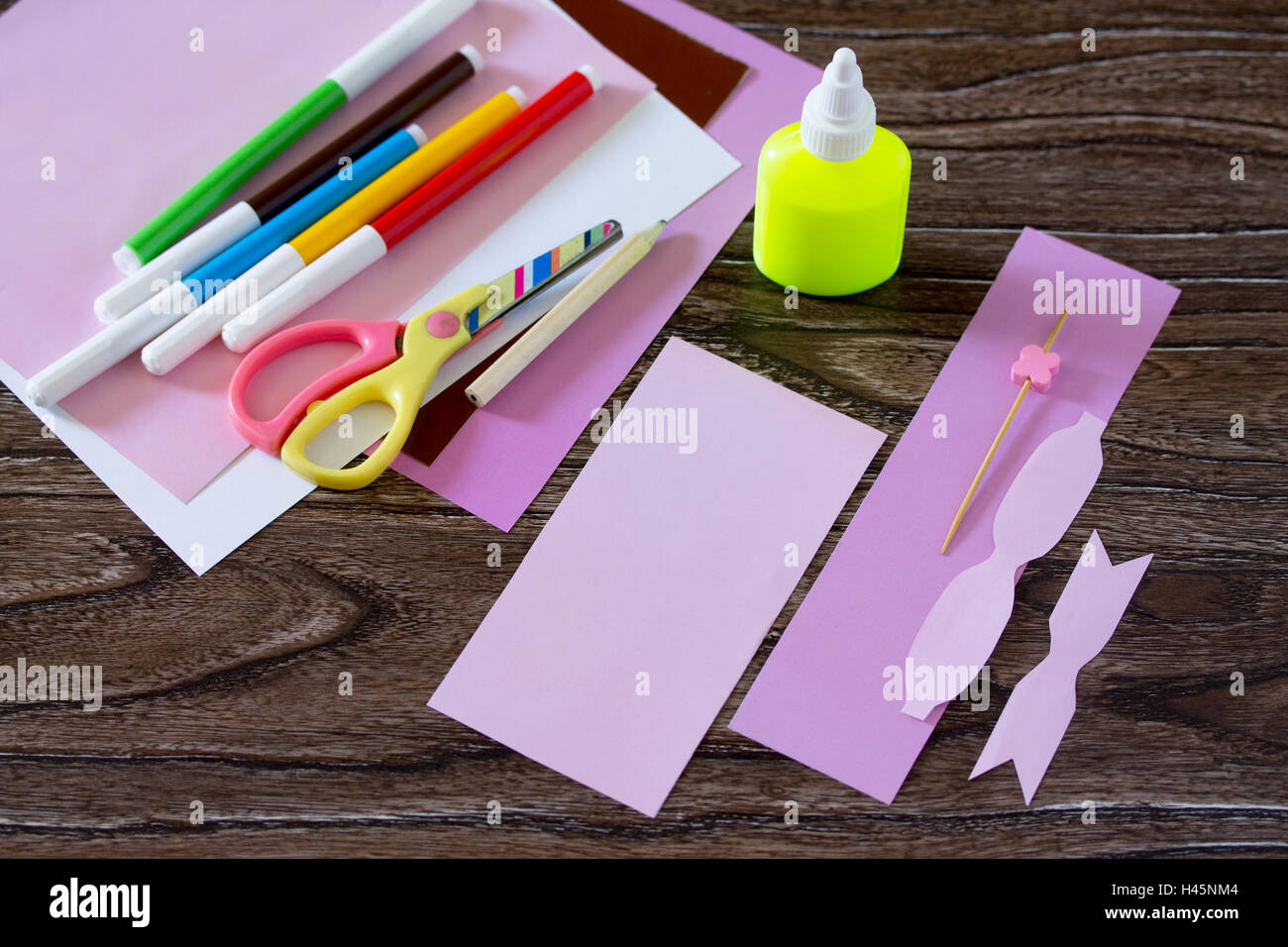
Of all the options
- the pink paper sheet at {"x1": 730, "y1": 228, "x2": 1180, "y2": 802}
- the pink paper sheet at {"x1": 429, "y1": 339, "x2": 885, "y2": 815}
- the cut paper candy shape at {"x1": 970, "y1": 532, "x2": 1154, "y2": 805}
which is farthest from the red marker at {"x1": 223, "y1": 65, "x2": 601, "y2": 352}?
the cut paper candy shape at {"x1": 970, "y1": 532, "x2": 1154, "y2": 805}

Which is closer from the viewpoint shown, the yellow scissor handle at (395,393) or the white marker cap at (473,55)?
the yellow scissor handle at (395,393)

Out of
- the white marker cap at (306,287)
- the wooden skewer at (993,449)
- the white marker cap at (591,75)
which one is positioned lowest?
the wooden skewer at (993,449)

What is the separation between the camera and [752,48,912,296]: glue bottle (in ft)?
2.69

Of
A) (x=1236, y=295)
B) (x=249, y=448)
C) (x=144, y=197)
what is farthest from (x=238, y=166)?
(x=1236, y=295)

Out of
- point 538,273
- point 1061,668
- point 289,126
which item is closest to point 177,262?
point 289,126

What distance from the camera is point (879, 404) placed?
0.87 meters

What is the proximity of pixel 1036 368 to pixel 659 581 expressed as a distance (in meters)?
0.30

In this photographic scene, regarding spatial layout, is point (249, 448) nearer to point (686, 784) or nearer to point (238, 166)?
point (238, 166)

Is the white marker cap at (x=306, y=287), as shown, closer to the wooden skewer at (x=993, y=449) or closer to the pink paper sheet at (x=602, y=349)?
the pink paper sheet at (x=602, y=349)

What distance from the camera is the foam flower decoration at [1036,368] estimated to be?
2.84 feet

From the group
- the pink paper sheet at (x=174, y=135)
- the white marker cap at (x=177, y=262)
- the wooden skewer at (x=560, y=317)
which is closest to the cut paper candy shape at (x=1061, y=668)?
the wooden skewer at (x=560, y=317)

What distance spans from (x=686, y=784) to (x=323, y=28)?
69cm

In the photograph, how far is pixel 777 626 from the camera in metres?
0.80

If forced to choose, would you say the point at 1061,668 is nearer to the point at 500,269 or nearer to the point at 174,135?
the point at 500,269
